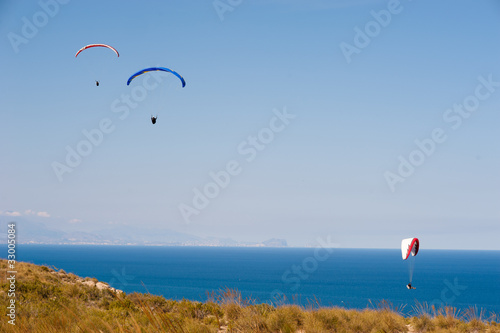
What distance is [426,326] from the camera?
12.7 metres

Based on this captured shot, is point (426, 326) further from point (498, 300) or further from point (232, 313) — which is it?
point (498, 300)

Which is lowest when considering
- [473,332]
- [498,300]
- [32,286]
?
[498,300]

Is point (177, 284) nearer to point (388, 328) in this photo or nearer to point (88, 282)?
point (88, 282)

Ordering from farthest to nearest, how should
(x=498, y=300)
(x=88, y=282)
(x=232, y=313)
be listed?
(x=498, y=300) < (x=88, y=282) < (x=232, y=313)

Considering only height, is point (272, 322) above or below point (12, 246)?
below

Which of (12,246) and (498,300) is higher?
(12,246)

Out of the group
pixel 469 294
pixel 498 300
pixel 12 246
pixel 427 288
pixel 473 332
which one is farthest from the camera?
pixel 427 288

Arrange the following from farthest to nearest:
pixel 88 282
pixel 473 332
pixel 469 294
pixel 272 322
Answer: pixel 469 294
pixel 88 282
pixel 473 332
pixel 272 322

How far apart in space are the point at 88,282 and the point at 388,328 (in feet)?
58.9

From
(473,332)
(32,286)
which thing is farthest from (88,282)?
(473,332)

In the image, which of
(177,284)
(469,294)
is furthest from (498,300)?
(177,284)

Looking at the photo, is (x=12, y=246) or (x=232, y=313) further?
(x=232, y=313)

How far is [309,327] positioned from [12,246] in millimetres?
8073

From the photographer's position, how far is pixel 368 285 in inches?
5354
